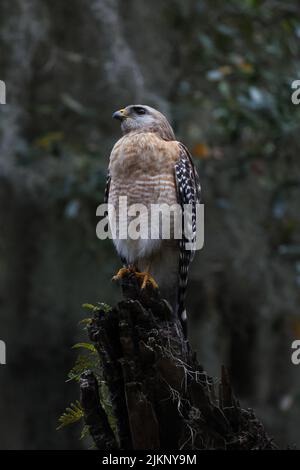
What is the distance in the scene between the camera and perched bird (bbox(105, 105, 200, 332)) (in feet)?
13.2

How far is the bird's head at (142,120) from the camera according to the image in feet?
14.2

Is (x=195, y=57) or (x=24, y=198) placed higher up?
(x=195, y=57)

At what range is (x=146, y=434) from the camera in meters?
2.71

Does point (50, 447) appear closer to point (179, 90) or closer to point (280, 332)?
point (280, 332)

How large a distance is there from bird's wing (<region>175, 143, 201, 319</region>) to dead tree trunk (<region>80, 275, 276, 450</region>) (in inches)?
47.4

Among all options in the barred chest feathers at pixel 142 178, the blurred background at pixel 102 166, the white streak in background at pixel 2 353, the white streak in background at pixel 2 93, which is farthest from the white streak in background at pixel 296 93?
the white streak in background at pixel 2 353

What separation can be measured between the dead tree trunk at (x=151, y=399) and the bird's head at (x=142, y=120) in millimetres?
1667

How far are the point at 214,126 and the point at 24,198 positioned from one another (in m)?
1.56

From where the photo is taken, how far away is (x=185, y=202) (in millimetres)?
4102

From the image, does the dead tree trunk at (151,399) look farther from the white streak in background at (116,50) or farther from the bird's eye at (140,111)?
the white streak in background at (116,50)

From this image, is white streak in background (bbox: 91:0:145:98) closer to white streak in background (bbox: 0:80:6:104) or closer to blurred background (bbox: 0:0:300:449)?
blurred background (bbox: 0:0:300:449)

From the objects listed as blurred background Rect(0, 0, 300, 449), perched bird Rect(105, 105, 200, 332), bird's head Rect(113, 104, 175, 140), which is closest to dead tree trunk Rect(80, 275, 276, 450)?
perched bird Rect(105, 105, 200, 332)

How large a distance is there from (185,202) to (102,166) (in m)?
1.48
